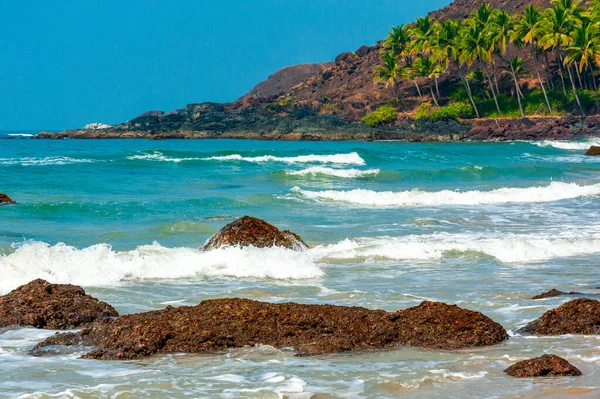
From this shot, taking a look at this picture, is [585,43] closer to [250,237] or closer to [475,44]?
[475,44]

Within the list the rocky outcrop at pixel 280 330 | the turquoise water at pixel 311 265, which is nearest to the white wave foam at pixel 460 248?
the turquoise water at pixel 311 265

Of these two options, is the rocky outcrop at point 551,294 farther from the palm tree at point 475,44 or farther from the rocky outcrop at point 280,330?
the palm tree at point 475,44

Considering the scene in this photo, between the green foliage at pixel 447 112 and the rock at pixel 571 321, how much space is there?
236ft

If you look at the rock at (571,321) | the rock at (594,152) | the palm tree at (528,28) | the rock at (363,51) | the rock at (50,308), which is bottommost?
the rock at (571,321)

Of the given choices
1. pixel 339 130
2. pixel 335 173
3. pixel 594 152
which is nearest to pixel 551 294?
pixel 335 173

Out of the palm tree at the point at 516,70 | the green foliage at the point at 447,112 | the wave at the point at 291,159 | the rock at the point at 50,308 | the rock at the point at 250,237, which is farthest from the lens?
the green foliage at the point at 447,112

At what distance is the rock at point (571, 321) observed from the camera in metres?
7.38

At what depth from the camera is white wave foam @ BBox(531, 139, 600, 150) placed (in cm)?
5978

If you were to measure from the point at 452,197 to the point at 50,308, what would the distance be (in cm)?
1756

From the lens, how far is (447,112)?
257 ft

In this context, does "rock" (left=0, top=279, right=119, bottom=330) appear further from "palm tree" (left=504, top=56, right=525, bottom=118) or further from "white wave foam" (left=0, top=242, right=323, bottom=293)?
"palm tree" (left=504, top=56, right=525, bottom=118)

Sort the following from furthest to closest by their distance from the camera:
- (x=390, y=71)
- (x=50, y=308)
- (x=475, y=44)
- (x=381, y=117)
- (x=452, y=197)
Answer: (x=390, y=71) < (x=381, y=117) < (x=475, y=44) < (x=452, y=197) < (x=50, y=308)

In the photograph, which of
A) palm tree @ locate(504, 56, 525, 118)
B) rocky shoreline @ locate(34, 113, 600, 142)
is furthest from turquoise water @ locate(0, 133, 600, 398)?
palm tree @ locate(504, 56, 525, 118)

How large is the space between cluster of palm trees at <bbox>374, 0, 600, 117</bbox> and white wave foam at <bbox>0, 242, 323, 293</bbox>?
214ft
